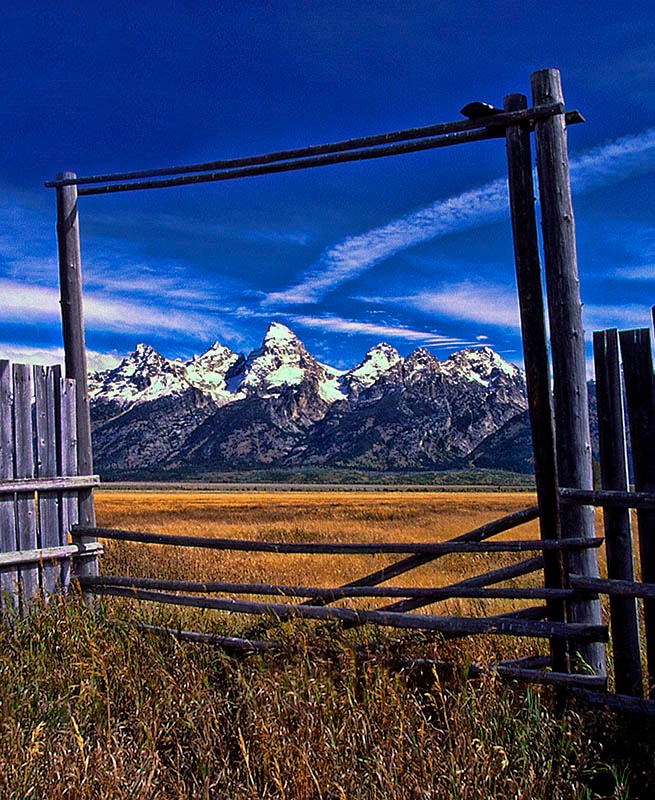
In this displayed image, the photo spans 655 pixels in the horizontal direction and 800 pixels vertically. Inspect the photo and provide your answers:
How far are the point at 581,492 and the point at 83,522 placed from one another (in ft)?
15.7

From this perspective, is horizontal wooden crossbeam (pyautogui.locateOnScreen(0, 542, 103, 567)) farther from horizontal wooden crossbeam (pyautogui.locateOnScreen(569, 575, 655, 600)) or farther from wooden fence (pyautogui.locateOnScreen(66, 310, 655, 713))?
horizontal wooden crossbeam (pyautogui.locateOnScreen(569, 575, 655, 600))

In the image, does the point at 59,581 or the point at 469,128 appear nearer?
the point at 469,128

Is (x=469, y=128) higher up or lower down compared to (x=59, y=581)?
higher up

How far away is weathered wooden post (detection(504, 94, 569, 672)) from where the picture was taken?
223 inches

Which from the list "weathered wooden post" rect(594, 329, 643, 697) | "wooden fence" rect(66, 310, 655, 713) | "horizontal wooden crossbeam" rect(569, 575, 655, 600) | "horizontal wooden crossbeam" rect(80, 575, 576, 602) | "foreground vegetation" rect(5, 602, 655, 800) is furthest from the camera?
"horizontal wooden crossbeam" rect(80, 575, 576, 602)

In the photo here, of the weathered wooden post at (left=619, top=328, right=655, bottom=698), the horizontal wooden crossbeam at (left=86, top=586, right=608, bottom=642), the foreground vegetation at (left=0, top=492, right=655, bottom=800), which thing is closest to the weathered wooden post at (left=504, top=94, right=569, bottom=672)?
the horizontal wooden crossbeam at (left=86, top=586, right=608, bottom=642)

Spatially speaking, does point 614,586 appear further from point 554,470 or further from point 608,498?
point 554,470

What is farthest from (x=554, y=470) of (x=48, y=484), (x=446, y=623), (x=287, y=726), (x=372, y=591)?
(x=48, y=484)

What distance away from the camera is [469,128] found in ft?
19.5

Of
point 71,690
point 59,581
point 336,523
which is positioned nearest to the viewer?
point 71,690

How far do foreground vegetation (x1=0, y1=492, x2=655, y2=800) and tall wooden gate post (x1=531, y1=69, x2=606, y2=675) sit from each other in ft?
3.78

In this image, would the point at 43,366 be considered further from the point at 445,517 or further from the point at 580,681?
the point at 445,517

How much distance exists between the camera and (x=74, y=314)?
7.85 metres

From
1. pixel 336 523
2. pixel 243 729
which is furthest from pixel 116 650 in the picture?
pixel 336 523
